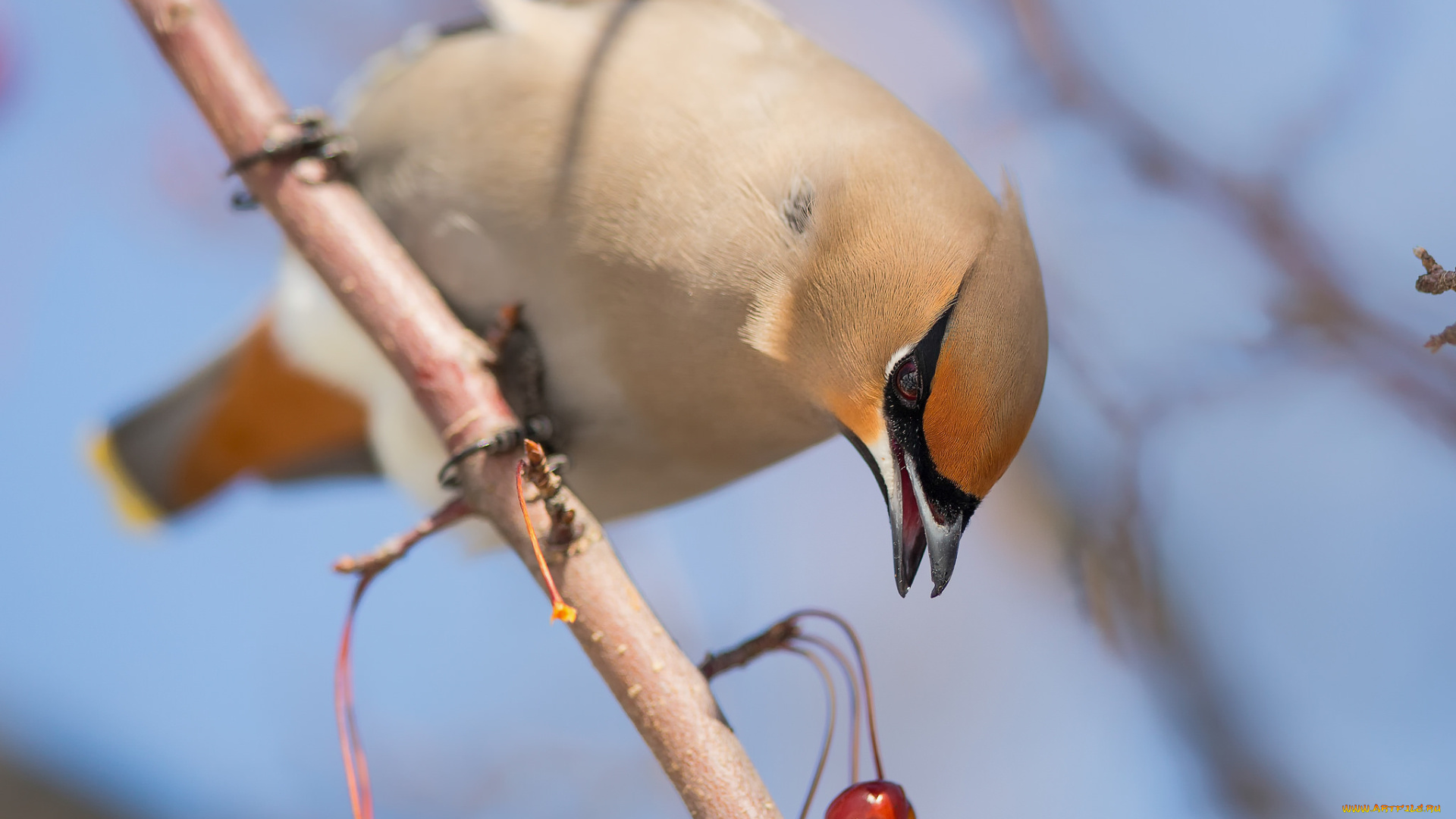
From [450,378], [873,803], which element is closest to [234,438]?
[450,378]

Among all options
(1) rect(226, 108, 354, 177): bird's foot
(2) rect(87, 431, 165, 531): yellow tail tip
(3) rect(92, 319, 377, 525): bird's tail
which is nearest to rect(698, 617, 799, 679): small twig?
(1) rect(226, 108, 354, 177): bird's foot

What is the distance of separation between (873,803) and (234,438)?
9.24ft

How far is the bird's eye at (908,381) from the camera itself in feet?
7.39

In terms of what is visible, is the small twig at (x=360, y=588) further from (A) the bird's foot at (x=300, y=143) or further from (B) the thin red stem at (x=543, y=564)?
(A) the bird's foot at (x=300, y=143)

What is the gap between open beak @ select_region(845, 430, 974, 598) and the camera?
2203 millimetres

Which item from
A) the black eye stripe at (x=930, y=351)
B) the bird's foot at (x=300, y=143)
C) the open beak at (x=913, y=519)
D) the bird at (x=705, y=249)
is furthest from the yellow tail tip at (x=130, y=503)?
the black eye stripe at (x=930, y=351)

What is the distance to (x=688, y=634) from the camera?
15.2ft

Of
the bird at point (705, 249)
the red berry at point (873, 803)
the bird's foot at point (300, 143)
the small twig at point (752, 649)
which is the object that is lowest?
the red berry at point (873, 803)

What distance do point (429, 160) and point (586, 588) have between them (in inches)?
54.3

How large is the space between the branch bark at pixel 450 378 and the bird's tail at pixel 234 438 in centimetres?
128

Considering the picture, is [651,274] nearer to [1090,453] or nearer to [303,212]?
[303,212]

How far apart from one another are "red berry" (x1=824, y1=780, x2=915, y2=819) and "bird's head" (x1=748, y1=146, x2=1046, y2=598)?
395 mm

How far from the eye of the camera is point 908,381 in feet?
7.44

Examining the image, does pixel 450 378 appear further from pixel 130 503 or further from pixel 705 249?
pixel 130 503
